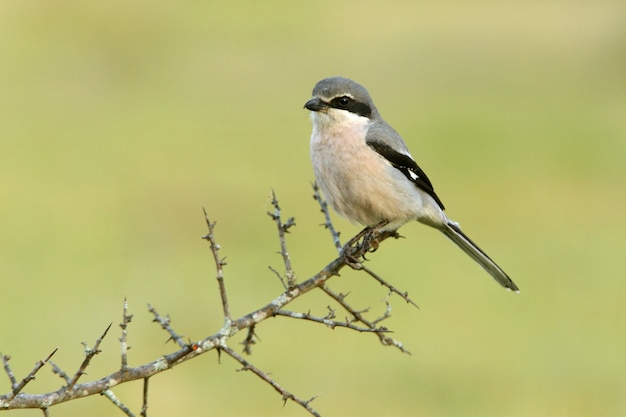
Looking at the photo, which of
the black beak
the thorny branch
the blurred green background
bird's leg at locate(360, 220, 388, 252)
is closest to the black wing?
the black beak

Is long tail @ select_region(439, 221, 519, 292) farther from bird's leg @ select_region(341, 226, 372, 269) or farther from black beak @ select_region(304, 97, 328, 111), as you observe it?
black beak @ select_region(304, 97, 328, 111)

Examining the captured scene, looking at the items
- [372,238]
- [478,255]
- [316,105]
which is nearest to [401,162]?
[316,105]

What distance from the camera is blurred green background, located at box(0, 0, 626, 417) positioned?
996 centimetres

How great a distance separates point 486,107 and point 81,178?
8720 mm

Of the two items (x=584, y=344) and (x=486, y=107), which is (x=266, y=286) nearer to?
(x=584, y=344)

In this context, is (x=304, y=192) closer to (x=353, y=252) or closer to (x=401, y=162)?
(x=401, y=162)

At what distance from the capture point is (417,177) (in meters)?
5.50

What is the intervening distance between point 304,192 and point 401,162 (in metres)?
9.98

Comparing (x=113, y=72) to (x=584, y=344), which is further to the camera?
(x=113, y=72)

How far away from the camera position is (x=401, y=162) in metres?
5.43

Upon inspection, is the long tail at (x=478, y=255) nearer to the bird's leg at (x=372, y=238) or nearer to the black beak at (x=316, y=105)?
the bird's leg at (x=372, y=238)

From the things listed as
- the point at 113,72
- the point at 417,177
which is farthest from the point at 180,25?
the point at 417,177

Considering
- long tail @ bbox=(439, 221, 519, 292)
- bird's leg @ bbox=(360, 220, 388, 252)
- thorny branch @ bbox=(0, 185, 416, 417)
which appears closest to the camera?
thorny branch @ bbox=(0, 185, 416, 417)

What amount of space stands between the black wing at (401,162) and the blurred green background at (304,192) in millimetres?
3830
